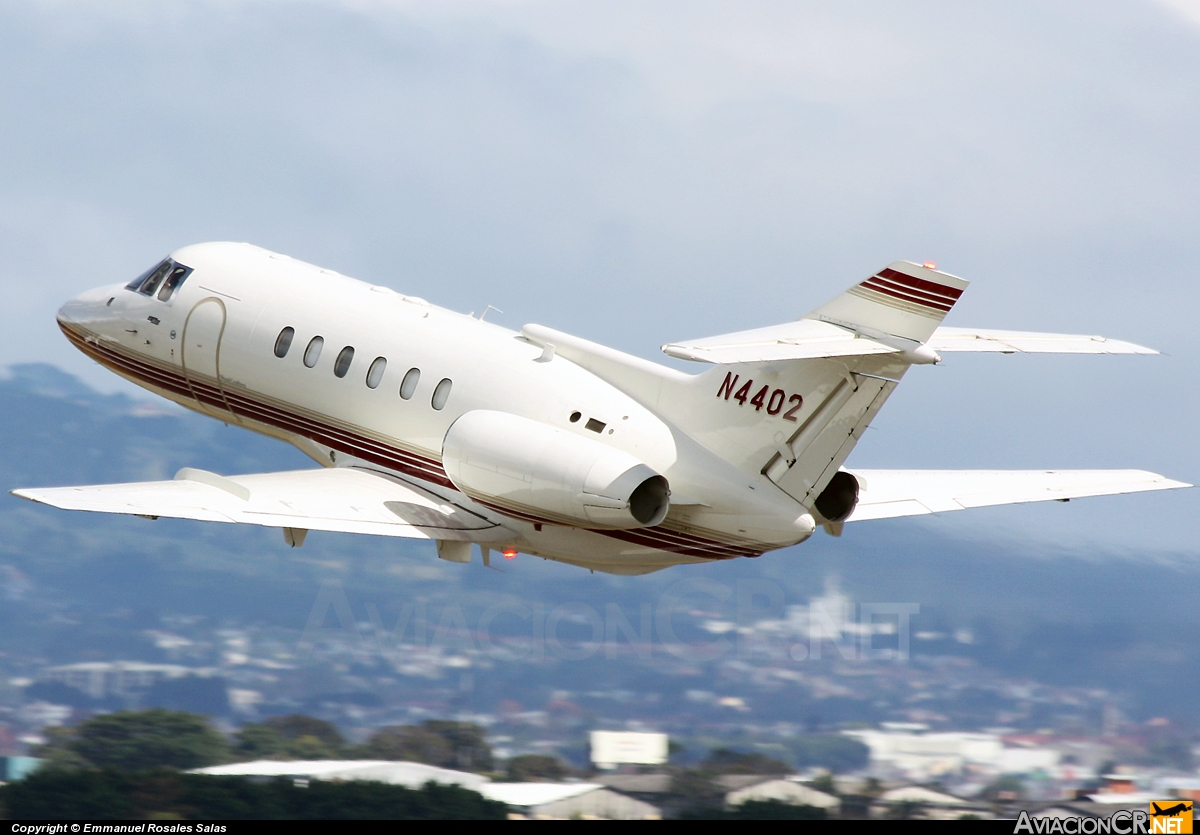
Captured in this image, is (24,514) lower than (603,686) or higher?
higher

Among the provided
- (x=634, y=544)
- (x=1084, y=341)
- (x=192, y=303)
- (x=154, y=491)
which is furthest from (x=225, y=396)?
(x=1084, y=341)

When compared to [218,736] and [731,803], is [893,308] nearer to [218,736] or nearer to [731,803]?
[731,803]

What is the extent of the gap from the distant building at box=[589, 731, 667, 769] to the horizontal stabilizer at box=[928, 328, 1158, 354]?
19861mm

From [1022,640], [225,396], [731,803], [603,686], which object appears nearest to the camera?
[225,396]

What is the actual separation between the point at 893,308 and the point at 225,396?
42.0 ft

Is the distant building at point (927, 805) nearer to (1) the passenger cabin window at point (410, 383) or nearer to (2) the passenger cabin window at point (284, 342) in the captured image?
(1) the passenger cabin window at point (410, 383)

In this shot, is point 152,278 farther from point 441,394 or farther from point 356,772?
point 356,772

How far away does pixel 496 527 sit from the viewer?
26391 millimetres

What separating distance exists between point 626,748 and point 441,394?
60.0 ft

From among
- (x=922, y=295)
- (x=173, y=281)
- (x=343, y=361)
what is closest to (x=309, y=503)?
(x=343, y=361)

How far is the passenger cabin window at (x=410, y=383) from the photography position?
27.4 meters

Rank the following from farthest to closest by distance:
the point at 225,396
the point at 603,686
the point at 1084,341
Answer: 1. the point at 603,686
2. the point at 225,396
3. the point at 1084,341

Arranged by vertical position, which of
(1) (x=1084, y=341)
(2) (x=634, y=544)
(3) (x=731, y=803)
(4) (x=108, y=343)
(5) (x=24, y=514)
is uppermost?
(5) (x=24, y=514)

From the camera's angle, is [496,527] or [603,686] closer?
[496,527]
